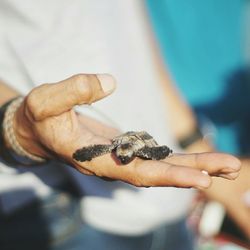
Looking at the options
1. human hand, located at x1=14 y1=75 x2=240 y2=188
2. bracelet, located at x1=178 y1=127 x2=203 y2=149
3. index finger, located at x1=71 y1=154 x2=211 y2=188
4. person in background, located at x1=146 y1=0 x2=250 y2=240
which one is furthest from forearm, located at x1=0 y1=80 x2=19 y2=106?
person in background, located at x1=146 y1=0 x2=250 y2=240

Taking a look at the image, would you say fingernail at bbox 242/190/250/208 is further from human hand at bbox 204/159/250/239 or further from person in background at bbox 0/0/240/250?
person in background at bbox 0/0/240/250

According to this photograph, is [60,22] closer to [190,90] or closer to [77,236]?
[77,236]

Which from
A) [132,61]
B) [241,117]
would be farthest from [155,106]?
[241,117]

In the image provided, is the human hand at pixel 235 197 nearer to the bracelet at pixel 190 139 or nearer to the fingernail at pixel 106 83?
the bracelet at pixel 190 139

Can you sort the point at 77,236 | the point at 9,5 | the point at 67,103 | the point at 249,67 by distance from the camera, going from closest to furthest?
the point at 67,103, the point at 9,5, the point at 77,236, the point at 249,67

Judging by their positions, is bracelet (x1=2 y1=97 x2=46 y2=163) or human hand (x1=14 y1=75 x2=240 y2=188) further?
bracelet (x1=2 y1=97 x2=46 y2=163)

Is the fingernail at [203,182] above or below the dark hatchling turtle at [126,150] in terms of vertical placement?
below

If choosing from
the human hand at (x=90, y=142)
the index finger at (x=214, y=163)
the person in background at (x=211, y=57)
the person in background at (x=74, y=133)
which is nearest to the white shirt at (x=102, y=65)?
the person in background at (x=74, y=133)

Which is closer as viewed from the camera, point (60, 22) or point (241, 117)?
point (60, 22)
